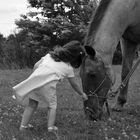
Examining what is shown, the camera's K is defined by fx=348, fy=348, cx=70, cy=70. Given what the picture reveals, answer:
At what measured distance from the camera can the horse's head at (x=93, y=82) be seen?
561 centimetres

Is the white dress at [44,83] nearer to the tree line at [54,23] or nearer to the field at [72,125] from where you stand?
the field at [72,125]

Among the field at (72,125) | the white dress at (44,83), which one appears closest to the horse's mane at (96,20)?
the white dress at (44,83)

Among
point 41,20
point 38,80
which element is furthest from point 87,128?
point 41,20

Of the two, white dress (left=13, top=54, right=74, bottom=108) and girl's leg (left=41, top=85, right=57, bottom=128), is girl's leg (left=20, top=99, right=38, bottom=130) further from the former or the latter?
girl's leg (left=41, top=85, right=57, bottom=128)

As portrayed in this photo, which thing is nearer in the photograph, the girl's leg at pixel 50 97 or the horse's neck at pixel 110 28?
the girl's leg at pixel 50 97

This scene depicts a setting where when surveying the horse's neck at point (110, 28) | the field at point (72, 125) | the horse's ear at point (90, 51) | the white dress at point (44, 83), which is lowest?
the field at point (72, 125)

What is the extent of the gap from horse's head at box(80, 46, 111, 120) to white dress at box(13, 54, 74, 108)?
2.49ft

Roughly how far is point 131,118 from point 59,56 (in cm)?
211

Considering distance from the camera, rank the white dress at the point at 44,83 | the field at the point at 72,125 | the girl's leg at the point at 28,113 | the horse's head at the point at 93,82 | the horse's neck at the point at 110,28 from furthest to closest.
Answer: the horse's neck at the point at 110,28 < the horse's head at the point at 93,82 < the girl's leg at the point at 28,113 < the white dress at the point at 44,83 < the field at the point at 72,125

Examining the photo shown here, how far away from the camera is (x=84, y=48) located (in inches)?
209

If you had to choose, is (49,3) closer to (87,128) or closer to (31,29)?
(31,29)

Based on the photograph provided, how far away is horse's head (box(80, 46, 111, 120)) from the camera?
18.4 feet

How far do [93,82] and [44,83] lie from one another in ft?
4.00

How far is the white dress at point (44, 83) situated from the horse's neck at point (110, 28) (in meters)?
1.12
